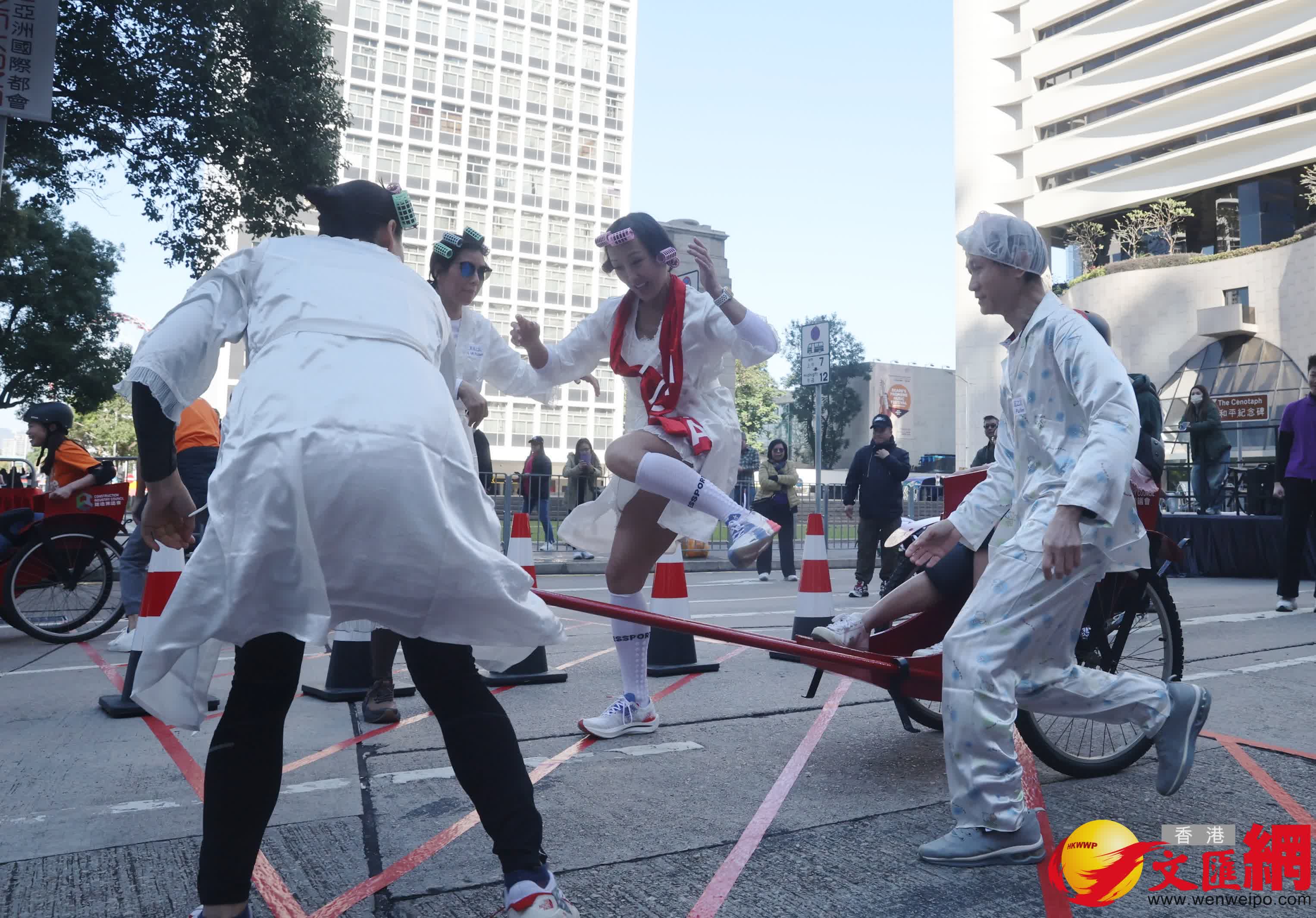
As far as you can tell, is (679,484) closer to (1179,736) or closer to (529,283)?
(1179,736)

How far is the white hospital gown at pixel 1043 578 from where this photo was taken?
272cm

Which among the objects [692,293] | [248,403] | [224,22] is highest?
[224,22]

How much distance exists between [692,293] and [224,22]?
38.8 feet

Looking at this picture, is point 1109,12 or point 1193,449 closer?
point 1193,449

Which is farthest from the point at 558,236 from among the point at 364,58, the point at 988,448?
the point at 988,448

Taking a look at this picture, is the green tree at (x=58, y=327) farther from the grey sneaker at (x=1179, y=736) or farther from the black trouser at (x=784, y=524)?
the grey sneaker at (x=1179, y=736)

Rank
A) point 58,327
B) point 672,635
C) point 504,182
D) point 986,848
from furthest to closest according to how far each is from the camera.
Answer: point 504,182
point 58,327
point 672,635
point 986,848

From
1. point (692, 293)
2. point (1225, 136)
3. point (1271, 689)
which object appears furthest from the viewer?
point (1225, 136)

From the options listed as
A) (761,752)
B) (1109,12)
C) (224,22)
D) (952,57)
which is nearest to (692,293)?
(761,752)

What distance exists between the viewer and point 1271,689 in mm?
5129

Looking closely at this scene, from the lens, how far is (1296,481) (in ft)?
28.2

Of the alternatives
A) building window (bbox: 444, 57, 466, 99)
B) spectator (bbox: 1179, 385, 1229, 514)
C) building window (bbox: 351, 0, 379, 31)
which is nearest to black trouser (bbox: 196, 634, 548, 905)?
spectator (bbox: 1179, 385, 1229, 514)

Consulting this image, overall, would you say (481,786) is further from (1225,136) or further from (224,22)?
(1225,136)

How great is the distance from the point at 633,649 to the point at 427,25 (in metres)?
67.8
